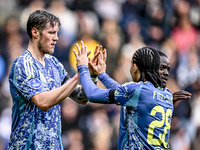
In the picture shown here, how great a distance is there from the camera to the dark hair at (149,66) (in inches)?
131

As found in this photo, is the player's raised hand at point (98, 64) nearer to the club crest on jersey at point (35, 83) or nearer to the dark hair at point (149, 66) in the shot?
the dark hair at point (149, 66)

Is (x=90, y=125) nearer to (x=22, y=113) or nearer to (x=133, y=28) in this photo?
(x=133, y=28)

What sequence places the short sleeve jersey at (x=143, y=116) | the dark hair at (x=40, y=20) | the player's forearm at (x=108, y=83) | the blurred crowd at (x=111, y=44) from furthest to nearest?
the blurred crowd at (x=111, y=44)
the player's forearm at (x=108, y=83)
the dark hair at (x=40, y=20)
the short sleeve jersey at (x=143, y=116)

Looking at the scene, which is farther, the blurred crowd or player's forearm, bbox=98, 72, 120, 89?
the blurred crowd

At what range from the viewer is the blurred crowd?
6441 millimetres

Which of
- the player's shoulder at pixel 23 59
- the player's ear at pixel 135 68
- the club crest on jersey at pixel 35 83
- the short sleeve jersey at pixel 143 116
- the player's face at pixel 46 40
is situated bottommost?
the short sleeve jersey at pixel 143 116

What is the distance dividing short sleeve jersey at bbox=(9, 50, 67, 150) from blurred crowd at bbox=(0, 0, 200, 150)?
113 inches

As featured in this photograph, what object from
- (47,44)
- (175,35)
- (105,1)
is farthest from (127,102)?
(175,35)

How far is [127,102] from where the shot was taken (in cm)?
324

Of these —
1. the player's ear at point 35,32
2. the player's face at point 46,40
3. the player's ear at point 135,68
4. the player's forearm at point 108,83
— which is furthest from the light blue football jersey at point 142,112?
the player's ear at point 35,32

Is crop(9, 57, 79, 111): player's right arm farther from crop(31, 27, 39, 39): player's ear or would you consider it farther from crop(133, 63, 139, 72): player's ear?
crop(133, 63, 139, 72): player's ear

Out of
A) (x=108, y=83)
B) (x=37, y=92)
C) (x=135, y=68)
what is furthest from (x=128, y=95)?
(x=37, y=92)

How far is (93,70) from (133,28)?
14.1 ft

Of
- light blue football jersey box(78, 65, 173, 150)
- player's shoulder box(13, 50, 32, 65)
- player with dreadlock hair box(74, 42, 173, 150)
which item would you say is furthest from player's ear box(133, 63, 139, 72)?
player's shoulder box(13, 50, 32, 65)
